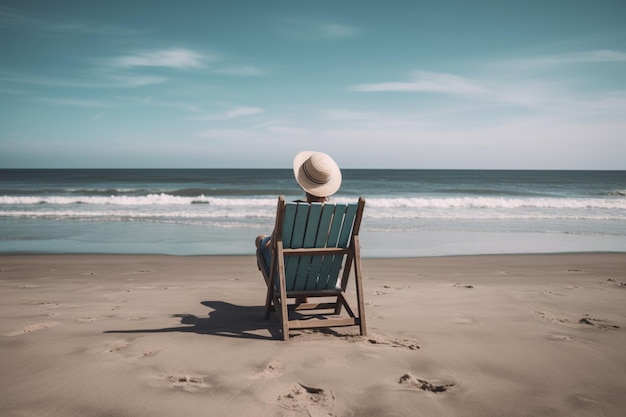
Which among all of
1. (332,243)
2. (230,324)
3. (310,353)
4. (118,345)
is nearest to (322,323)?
(310,353)

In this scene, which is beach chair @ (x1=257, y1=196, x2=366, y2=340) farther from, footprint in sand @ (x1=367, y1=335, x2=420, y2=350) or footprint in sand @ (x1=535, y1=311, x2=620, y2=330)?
footprint in sand @ (x1=535, y1=311, x2=620, y2=330)

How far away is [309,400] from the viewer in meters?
3.03

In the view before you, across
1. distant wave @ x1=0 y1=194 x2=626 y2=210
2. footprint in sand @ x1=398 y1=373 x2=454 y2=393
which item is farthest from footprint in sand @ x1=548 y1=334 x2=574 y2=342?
distant wave @ x1=0 y1=194 x2=626 y2=210

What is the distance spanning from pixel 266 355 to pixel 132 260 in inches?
245

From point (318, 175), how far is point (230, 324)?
1.80m

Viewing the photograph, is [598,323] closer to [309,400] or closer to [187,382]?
[309,400]

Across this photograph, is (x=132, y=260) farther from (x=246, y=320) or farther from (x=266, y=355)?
(x=266, y=355)

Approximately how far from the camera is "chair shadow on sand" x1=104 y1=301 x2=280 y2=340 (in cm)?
440

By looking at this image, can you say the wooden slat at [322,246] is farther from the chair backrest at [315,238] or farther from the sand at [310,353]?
the sand at [310,353]

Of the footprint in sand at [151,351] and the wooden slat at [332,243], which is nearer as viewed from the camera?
the footprint in sand at [151,351]

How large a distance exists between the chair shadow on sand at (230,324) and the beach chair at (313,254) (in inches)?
8.7

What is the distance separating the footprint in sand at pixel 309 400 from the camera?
9.48 feet

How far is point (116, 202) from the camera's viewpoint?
2462 cm

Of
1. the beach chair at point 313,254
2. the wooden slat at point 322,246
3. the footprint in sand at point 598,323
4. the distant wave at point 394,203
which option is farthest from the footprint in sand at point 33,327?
the distant wave at point 394,203
